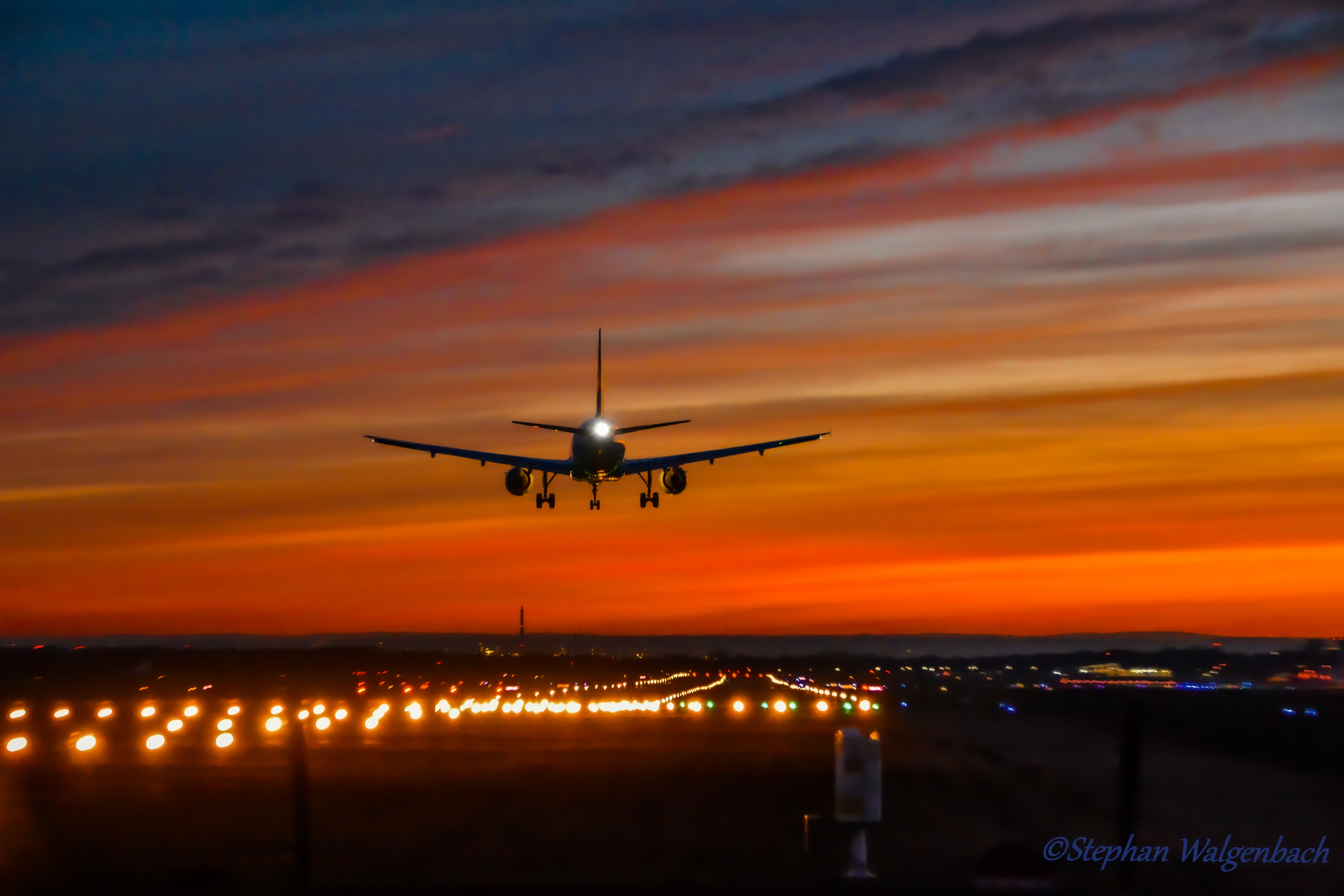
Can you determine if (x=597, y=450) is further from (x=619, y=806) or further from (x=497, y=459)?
(x=619, y=806)

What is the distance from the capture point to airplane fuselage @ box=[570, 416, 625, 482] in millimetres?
77188

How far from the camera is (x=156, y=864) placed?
2186cm

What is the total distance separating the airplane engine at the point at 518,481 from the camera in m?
85.5

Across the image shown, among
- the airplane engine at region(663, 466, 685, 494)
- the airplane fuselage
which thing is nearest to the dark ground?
the airplane fuselage

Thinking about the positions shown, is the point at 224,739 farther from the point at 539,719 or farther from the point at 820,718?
the point at 820,718

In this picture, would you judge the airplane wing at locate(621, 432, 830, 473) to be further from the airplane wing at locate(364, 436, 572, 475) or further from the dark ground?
the dark ground

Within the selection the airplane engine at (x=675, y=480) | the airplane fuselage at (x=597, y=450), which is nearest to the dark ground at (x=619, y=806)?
the airplane fuselage at (x=597, y=450)

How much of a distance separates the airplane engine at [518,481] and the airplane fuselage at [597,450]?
23.0ft

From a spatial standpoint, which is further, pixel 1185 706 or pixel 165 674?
pixel 165 674

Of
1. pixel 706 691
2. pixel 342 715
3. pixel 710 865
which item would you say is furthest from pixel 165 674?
pixel 710 865

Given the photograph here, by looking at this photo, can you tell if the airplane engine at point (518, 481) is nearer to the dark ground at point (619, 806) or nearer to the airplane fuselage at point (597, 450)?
the airplane fuselage at point (597, 450)

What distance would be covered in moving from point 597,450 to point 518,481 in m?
10.3

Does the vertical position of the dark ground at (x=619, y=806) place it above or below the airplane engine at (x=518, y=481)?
below

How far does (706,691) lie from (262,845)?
250ft
